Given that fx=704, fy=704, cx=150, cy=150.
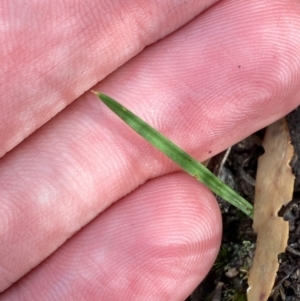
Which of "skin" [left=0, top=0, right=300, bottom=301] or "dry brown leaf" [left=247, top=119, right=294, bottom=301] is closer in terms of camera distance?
"skin" [left=0, top=0, right=300, bottom=301]

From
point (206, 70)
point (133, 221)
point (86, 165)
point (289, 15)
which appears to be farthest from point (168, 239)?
point (289, 15)

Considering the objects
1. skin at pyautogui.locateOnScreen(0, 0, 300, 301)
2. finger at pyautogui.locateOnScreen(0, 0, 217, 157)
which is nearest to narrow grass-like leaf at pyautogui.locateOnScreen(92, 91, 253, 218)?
skin at pyautogui.locateOnScreen(0, 0, 300, 301)

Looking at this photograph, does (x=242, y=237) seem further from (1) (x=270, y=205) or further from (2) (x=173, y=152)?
(2) (x=173, y=152)

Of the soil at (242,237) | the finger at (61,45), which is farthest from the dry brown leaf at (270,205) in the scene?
the finger at (61,45)

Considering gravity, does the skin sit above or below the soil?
above

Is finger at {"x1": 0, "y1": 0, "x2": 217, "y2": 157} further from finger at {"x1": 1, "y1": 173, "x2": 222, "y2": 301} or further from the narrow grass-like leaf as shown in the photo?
finger at {"x1": 1, "y1": 173, "x2": 222, "y2": 301}

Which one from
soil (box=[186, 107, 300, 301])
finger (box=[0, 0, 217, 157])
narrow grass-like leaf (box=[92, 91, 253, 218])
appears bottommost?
soil (box=[186, 107, 300, 301])

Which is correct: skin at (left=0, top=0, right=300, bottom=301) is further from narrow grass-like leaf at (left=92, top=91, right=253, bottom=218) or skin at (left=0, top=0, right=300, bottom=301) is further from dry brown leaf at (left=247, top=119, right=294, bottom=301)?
dry brown leaf at (left=247, top=119, right=294, bottom=301)
